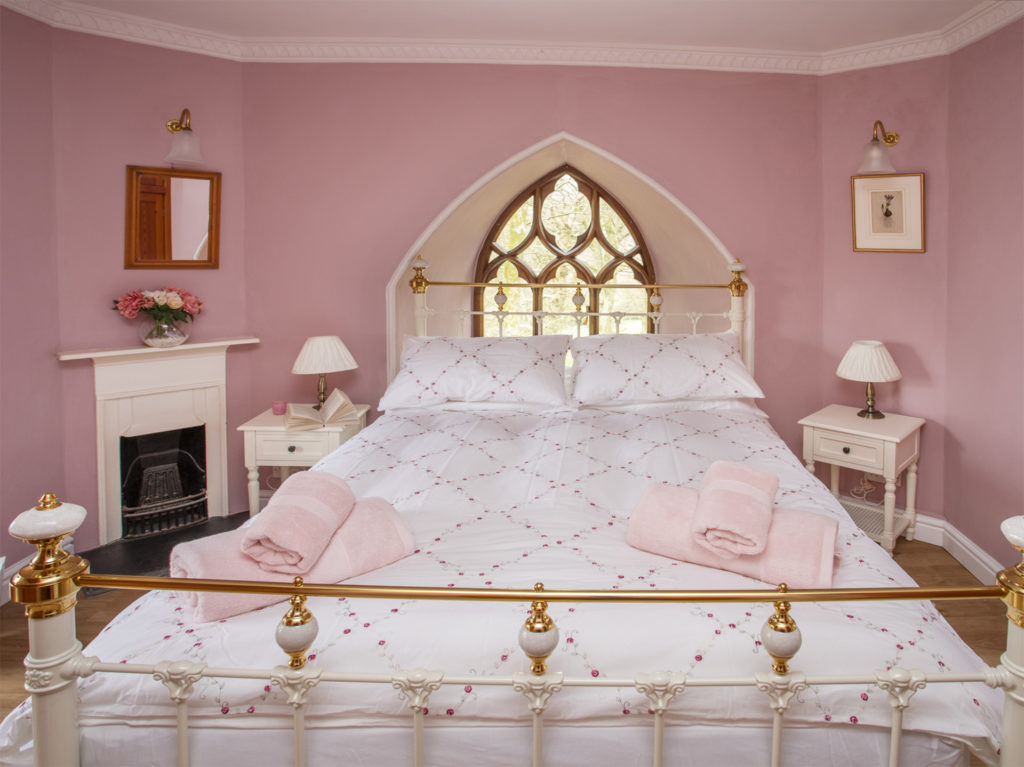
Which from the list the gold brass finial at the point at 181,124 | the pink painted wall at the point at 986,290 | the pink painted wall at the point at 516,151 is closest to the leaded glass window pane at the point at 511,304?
the pink painted wall at the point at 516,151

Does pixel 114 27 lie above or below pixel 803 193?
above

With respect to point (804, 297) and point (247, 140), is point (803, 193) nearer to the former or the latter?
point (804, 297)

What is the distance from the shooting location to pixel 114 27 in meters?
3.14

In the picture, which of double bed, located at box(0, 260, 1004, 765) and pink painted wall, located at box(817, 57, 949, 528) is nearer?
double bed, located at box(0, 260, 1004, 765)

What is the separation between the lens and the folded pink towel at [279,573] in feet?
4.74

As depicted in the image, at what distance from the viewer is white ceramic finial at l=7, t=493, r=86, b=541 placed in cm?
119

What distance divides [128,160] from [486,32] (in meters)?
1.76

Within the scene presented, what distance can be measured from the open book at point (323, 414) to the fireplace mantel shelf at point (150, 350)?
0.49 meters

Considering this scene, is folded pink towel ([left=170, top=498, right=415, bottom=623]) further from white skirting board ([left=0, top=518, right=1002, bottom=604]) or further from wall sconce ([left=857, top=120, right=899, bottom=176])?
wall sconce ([left=857, top=120, right=899, bottom=176])

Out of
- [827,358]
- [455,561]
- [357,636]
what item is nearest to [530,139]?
[827,358]

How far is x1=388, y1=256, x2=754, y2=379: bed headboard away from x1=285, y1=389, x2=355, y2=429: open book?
15.6 inches

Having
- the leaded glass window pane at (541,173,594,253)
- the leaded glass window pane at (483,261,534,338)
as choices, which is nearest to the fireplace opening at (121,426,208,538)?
the leaded glass window pane at (483,261,534,338)

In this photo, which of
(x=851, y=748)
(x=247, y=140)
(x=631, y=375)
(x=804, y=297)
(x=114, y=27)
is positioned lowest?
(x=851, y=748)

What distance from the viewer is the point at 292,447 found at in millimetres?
3285
